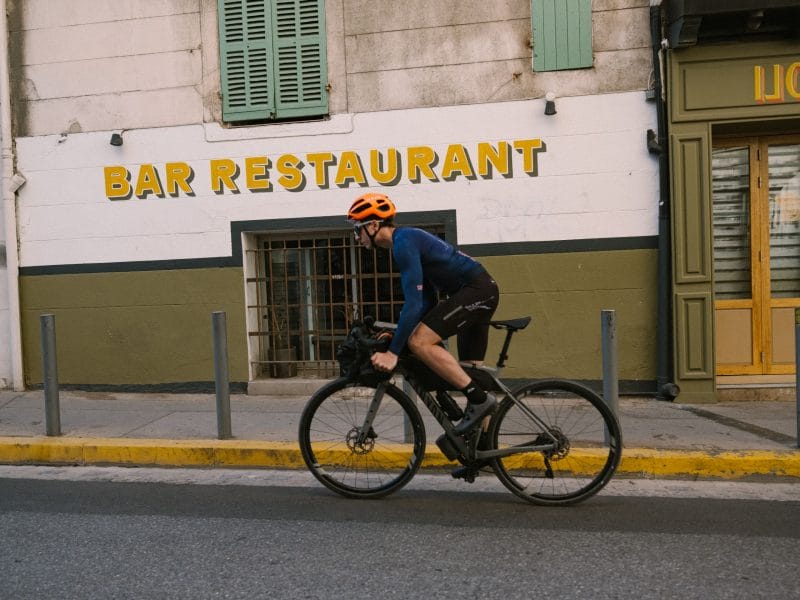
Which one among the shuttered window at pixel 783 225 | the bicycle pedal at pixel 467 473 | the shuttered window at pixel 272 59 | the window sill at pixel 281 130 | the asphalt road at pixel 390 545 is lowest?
the asphalt road at pixel 390 545

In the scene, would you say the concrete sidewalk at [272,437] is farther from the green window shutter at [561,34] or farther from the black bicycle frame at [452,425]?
the green window shutter at [561,34]

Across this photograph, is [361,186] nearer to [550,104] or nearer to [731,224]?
[550,104]

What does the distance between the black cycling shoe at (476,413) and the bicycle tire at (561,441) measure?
55 millimetres

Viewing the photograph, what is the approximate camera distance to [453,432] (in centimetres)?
433

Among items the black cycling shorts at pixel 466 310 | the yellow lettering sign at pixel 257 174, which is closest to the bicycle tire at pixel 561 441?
the black cycling shorts at pixel 466 310

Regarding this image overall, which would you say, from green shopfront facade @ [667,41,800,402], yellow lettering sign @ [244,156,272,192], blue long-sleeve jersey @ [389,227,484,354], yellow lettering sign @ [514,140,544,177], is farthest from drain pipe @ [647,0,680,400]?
yellow lettering sign @ [244,156,272,192]

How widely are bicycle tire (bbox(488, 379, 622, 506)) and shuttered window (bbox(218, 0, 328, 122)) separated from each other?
4853 mm

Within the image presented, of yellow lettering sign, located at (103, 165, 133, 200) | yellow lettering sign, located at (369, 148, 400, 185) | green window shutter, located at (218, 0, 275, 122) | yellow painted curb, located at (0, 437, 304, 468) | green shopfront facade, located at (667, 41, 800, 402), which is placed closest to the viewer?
yellow painted curb, located at (0, 437, 304, 468)

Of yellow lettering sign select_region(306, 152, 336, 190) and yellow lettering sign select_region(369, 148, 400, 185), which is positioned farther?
yellow lettering sign select_region(306, 152, 336, 190)

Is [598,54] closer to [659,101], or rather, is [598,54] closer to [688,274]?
[659,101]

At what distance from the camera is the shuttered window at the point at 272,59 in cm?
801

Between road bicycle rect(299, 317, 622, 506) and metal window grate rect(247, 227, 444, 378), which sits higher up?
metal window grate rect(247, 227, 444, 378)

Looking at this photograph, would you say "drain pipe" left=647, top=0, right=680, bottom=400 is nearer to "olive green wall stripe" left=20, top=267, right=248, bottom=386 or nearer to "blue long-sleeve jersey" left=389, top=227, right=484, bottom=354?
"blue long-sleeve jersey" left=389, top=227, right=484, bottom=354

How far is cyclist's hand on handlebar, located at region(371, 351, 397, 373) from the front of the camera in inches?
166
